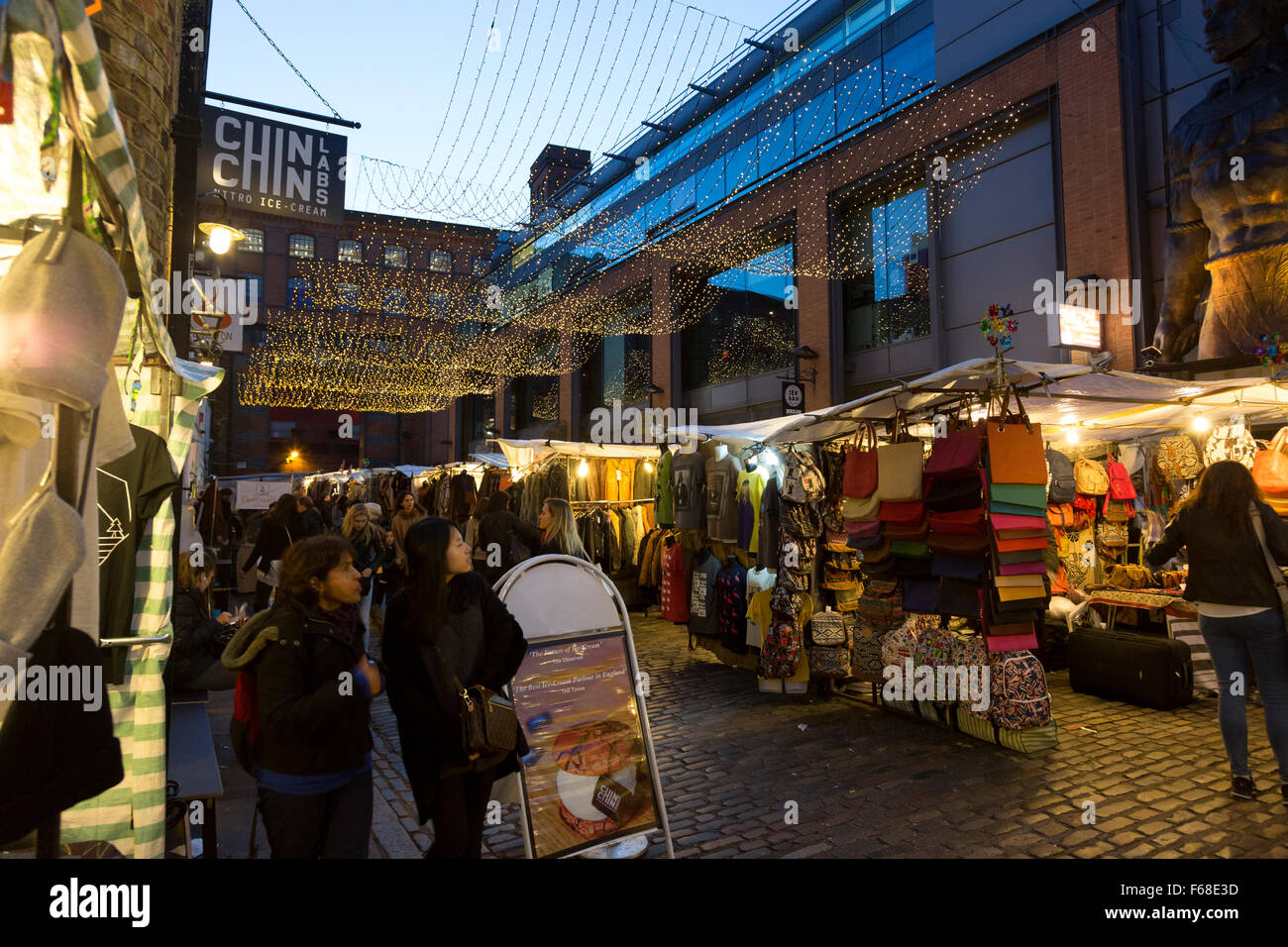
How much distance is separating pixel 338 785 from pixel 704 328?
18.7 metres

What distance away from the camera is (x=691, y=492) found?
889 centimetres

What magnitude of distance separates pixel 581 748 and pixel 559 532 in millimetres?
2210

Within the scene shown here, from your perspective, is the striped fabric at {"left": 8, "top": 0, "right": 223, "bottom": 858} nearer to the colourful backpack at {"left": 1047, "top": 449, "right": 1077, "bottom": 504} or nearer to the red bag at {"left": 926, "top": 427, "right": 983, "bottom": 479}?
the red bag at {"left": 926, "top": 427, "right": 983, "bottom": 479}

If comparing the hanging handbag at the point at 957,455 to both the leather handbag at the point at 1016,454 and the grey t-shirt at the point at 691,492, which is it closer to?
the leather handbag at the point at 1016,454

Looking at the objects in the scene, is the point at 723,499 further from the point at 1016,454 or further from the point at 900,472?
the point at 1016,454

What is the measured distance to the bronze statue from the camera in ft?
28.2

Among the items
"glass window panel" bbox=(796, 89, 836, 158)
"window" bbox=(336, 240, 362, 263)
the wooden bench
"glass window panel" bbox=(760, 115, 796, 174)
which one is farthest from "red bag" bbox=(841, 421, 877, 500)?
"window" bbox=(336, 240, 362, 263)

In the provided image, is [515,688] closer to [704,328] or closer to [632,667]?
[632,667]

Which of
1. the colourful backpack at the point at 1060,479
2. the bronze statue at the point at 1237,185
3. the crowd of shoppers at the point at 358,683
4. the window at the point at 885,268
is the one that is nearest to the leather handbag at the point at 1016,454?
the colourful backpack at the point at 1060,479

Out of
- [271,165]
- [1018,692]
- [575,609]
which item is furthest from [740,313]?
[575,609]

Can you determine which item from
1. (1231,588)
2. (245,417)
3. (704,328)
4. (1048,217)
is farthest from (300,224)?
(1231,588)

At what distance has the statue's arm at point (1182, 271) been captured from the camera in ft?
31.2

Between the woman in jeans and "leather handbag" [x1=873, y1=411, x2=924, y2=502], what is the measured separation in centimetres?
181

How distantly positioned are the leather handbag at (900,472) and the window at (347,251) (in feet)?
127
